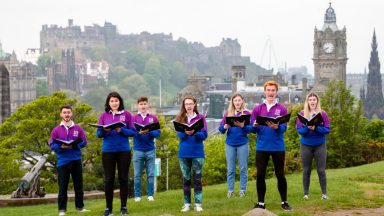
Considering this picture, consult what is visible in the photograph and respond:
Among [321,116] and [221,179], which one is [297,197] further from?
[221,179]

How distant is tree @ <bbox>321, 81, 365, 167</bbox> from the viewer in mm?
32281

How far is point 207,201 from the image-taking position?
16.3 metres

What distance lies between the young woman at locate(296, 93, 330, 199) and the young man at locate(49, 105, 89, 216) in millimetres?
3702

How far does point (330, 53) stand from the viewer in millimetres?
130875

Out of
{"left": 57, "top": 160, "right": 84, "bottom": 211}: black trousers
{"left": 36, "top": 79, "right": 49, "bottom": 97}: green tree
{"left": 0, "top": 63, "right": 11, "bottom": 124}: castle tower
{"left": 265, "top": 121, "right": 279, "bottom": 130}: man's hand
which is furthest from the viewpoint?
{"left": 36, "top": 79, "right": 49, "bottom": 97}: green tree

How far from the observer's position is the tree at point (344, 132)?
32281mm

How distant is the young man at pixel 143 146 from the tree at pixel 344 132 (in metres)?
16.0

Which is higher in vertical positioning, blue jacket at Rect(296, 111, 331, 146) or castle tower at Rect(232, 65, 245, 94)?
castle tower at Rect(232, 65, 245, 94)

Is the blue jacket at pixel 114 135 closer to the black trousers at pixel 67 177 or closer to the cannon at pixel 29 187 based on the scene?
the black trousers at pixel 67 177

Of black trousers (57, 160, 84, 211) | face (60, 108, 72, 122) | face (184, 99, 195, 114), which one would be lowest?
black trousers (57, 160, 84, 211)

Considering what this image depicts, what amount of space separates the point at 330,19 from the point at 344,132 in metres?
104

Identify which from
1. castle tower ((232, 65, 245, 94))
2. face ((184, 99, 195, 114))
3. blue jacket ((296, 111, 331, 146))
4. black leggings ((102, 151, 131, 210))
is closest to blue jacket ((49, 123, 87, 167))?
black leggings ((102, 151, 131, 210))

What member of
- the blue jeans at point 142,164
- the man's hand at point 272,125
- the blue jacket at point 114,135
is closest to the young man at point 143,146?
the blue jeans at point 142,164

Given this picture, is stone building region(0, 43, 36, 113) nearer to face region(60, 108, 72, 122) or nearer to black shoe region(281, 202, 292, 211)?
face region(60, 108, 72, 122)
